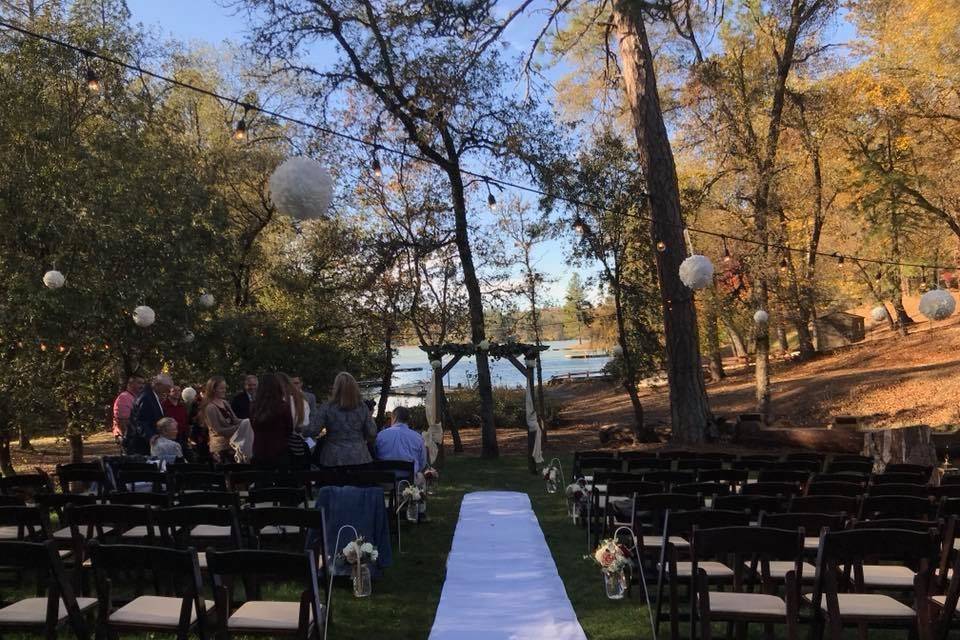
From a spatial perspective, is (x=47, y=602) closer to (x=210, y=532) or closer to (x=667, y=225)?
(x=210, y=532)

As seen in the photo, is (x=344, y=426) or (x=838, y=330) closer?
(x=344, y=426)

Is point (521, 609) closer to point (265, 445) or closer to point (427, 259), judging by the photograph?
point (265, 445)

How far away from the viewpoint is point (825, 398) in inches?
856

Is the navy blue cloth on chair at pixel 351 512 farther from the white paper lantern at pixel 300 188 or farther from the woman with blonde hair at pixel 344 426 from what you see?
the white paper lantern at pixel 300 188

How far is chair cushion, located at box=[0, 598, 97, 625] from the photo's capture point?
3770 mm

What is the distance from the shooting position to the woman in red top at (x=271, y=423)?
749cm

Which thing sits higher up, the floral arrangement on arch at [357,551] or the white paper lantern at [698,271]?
the white paper lantern at [698,271]

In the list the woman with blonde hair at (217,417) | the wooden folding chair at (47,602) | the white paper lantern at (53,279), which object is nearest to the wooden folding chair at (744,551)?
the wooden folding chair at (47,602)

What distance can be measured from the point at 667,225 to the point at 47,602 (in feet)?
41.2

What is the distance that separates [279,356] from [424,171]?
16.9 feet

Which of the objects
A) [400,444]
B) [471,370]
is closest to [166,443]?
[400,444]

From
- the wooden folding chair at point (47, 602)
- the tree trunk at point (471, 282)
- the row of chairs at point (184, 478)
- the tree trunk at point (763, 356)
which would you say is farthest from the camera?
the tree trunk at point (763, 356)

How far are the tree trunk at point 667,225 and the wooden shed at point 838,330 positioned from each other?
75.9ft

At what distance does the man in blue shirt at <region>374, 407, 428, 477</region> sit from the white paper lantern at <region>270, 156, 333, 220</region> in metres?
2.32
